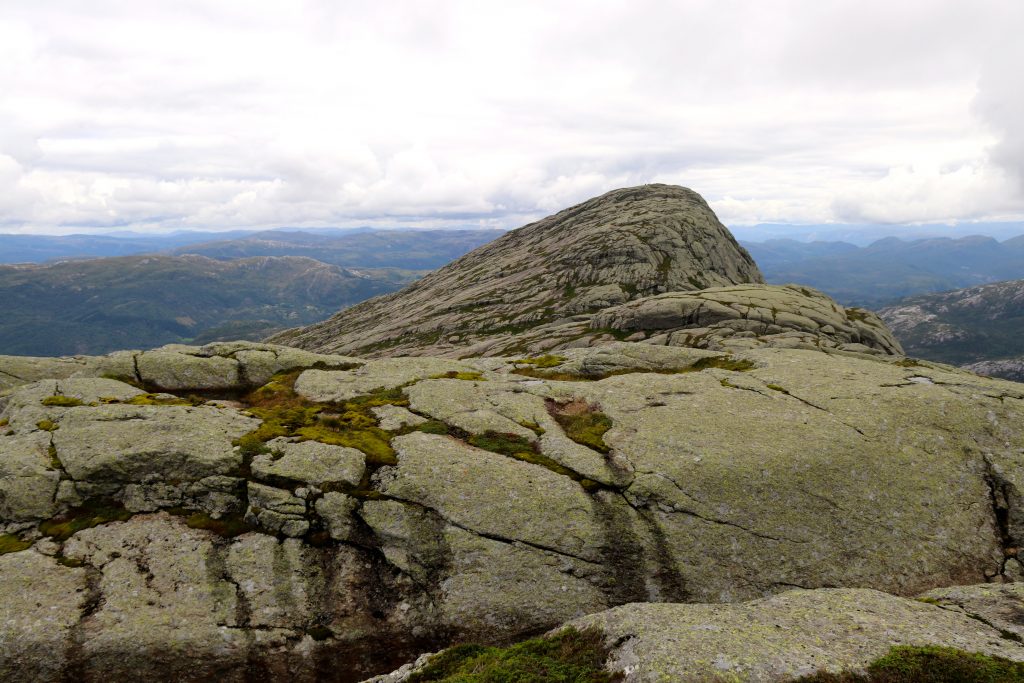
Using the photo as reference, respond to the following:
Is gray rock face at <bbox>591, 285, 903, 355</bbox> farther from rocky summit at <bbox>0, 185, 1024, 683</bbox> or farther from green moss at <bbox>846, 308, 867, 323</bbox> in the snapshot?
rocky summit at <bbox>0, 185, 1024, 683</bbox>

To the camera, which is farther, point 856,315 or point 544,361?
point 856,315

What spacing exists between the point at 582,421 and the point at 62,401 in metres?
36.4

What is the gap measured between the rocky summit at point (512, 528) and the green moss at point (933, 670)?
28 centimetres

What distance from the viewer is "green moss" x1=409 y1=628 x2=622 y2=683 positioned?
53.8 ft

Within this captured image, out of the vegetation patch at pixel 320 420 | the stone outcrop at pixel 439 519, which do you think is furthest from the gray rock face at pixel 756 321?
the vegetation patch at pixel 320 420

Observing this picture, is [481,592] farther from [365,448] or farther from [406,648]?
[365,448]

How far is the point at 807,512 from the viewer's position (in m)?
25.7

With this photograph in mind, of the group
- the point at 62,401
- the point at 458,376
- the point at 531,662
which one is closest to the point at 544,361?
the point at 458,376

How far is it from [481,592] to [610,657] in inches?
309

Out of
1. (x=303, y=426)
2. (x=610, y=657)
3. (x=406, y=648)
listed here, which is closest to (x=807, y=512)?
(x=610, y=657)

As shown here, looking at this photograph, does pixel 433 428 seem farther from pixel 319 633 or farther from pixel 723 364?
pixel 723 364

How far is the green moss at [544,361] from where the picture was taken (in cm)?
4973

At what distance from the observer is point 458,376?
140 feet

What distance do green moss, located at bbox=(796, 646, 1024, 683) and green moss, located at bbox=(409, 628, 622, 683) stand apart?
21.7 ft
